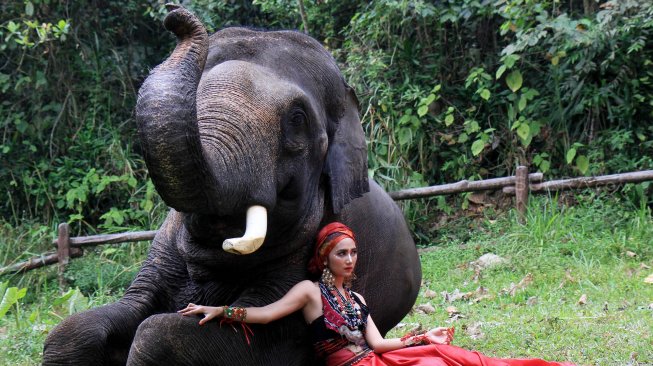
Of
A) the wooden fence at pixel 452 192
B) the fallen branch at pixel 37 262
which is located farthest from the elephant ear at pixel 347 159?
Answer: the fallen branch at pixel 37 262

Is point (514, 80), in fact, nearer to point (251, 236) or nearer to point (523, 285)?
point (523, 285)

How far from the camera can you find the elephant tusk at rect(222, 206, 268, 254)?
343cm

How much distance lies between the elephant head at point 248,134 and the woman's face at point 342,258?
16 centimetres

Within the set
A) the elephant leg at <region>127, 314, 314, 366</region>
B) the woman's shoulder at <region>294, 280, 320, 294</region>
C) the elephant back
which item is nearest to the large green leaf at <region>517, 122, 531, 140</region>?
the elephant back

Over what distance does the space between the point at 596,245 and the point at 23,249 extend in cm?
582

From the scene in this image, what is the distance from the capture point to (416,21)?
1152cm

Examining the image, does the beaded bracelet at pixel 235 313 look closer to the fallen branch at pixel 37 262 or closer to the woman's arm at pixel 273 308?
the woman's arm at pixel 273 308

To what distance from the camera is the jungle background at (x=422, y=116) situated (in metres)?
9.45

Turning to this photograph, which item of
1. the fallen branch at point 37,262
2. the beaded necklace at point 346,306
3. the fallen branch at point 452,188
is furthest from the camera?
the fallen branch at point 452,188

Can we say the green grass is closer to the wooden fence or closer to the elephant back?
the wooden fence

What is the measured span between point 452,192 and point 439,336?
5.66m

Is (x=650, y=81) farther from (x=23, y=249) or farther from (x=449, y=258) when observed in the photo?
(x=23, y=249)

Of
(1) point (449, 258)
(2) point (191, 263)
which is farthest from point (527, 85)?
(2) point (191, 263)

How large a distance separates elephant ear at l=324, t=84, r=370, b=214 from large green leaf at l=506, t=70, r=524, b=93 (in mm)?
6080
